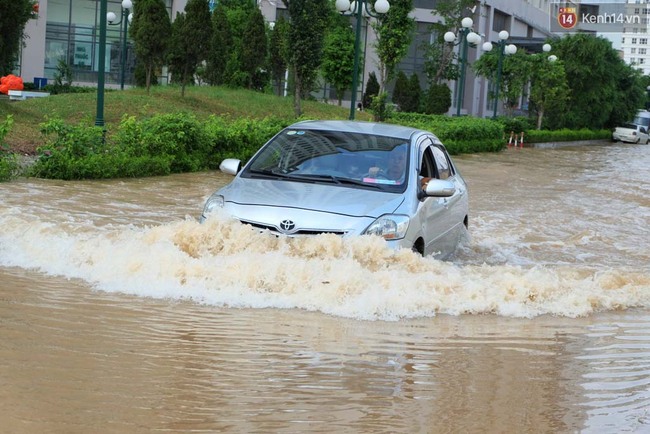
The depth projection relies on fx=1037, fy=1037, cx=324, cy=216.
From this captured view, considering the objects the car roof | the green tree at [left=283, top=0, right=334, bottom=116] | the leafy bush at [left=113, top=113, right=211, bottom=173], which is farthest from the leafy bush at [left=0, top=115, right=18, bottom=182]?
the green tree at [left=283, top=0, right=334, bottom=116]

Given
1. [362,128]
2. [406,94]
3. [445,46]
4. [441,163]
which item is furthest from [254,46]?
[362,128]

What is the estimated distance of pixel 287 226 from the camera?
26.0 ft

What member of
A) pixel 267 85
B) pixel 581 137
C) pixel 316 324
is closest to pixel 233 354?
pixel 316 324

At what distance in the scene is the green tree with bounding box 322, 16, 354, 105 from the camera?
167 ft

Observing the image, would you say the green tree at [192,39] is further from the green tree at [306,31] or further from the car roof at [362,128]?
the car roof at [362,128]

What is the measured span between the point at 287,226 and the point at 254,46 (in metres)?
34.8

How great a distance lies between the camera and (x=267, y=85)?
47.9 metres

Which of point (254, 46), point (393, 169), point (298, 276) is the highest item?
point (254, 46)

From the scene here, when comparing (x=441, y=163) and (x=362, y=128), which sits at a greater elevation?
(x=362, y=128)

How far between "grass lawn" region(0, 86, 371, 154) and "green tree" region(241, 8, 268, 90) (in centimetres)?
258

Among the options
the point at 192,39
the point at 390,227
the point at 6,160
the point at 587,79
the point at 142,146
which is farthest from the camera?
the point at 587,79

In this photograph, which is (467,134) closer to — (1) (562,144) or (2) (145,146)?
(1) (562,144)

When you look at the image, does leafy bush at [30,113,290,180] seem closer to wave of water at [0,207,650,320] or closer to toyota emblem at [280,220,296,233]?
wave of water at [0,207,650,320]

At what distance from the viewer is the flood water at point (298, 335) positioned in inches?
188
